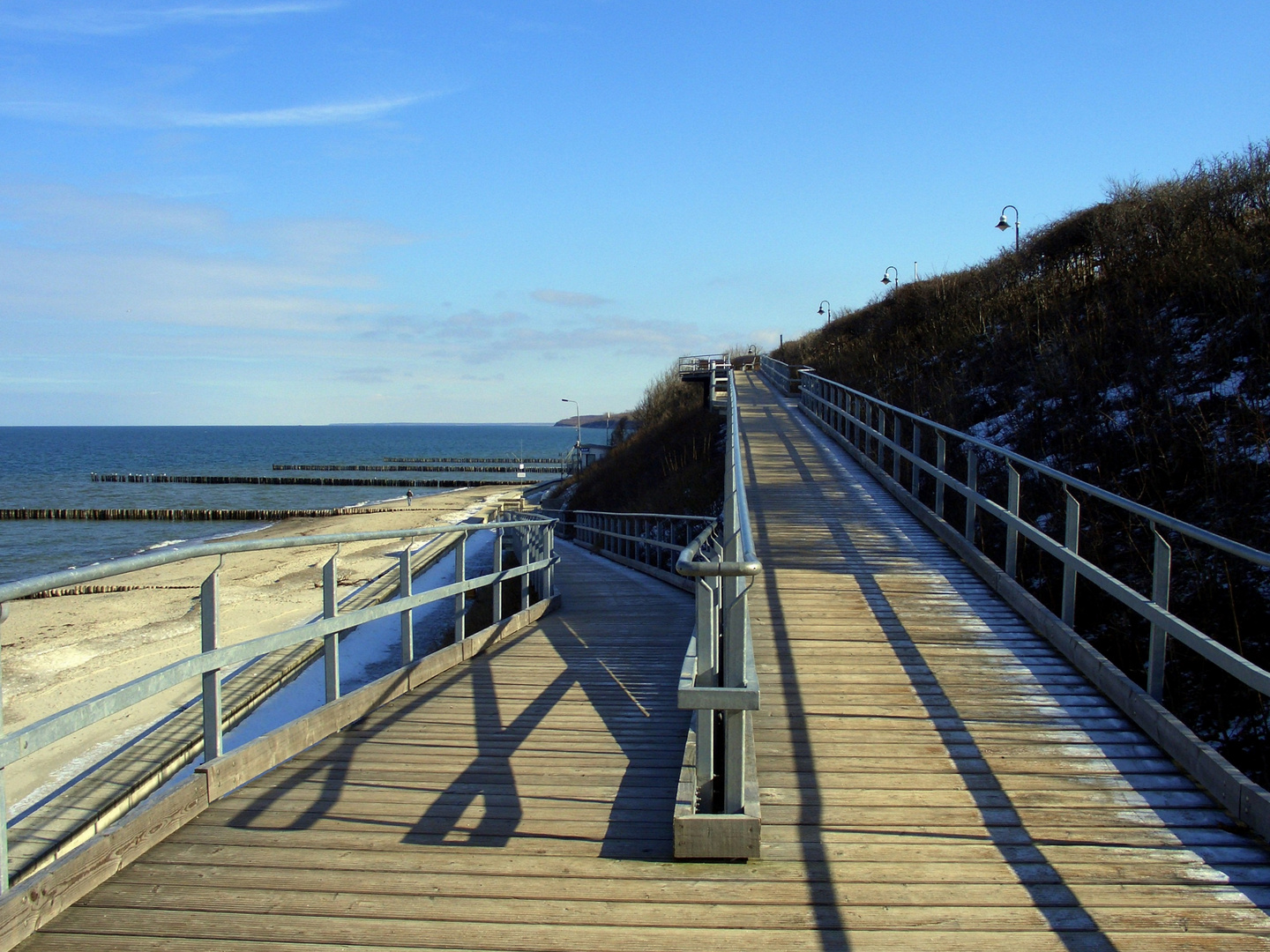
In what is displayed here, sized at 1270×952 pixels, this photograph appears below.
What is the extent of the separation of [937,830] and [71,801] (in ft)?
29.3

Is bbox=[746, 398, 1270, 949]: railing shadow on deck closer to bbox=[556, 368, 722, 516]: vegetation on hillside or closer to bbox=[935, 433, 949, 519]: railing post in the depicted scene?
bbox=[935, 433, 949, 519]: railing post

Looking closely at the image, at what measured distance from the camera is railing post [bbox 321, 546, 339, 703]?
513 centimetres

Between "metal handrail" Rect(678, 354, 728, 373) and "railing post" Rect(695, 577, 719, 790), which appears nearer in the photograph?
"railing post" Rect(695, 577, 719, 790)

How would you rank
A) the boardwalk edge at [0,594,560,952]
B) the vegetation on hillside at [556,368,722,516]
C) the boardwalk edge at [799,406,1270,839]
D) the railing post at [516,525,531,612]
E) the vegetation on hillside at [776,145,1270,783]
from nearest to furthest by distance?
the boardwalk edge at [0,594,560,952] → the boardwalk edge at [799,406,1270,839] → the vegetation on hillside at [776,145,1270,783] → the railing post at [516,525,531,612] → the vegetation on hillside at [556,368,722,516]

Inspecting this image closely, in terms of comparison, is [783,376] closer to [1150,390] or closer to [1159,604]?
[1150,390]

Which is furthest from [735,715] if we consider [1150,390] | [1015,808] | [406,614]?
[1150,390]

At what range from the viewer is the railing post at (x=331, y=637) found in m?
5.13

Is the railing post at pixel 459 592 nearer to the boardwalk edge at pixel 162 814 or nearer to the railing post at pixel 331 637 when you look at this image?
the boardwalk edge at pixel 162 814

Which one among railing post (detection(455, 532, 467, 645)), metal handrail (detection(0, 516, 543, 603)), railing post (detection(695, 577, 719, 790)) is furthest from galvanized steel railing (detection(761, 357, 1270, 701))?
metal handrail (detection(0, 516, 543, 603))

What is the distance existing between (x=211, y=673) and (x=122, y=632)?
18.5 meters

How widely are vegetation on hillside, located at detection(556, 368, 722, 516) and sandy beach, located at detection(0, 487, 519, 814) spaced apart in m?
7.98

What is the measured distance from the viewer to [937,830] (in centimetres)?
409

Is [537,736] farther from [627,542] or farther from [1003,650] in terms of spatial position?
[627,542]

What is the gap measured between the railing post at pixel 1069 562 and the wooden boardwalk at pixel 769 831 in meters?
0.31
